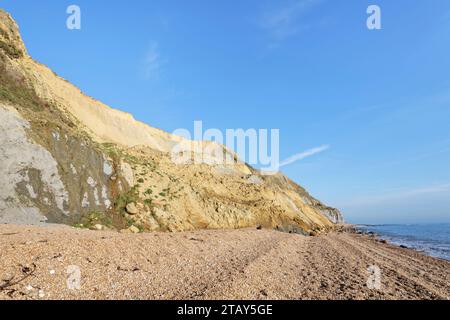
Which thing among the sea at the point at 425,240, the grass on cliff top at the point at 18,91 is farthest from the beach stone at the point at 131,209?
the sea at the point at 425,240

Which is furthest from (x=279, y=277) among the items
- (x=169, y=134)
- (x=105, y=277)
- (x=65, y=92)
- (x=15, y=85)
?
(x=169, y=134)

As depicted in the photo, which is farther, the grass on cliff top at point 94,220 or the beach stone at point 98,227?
the beach stone at point 98,227

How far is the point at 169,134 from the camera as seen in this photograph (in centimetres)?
8206

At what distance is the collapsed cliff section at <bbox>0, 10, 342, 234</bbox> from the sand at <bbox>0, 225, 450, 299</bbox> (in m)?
4.99

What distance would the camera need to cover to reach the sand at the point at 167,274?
995 centimetres

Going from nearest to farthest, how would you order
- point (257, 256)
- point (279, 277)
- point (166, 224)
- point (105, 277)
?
point (105, 277) < point (279, 277) < point (257, 256) < point (166, 224)

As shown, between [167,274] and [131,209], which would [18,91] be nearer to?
[131,209]

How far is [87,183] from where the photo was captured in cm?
2272

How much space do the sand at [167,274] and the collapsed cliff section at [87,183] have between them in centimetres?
499

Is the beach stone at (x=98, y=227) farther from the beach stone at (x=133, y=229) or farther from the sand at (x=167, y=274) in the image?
the sand at (x=167, y=274)

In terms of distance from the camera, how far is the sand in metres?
9.95

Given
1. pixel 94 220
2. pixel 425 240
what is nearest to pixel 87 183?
pixel 94 220

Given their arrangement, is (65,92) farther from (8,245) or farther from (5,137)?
(8,245)

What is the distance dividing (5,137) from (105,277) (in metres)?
13.6
